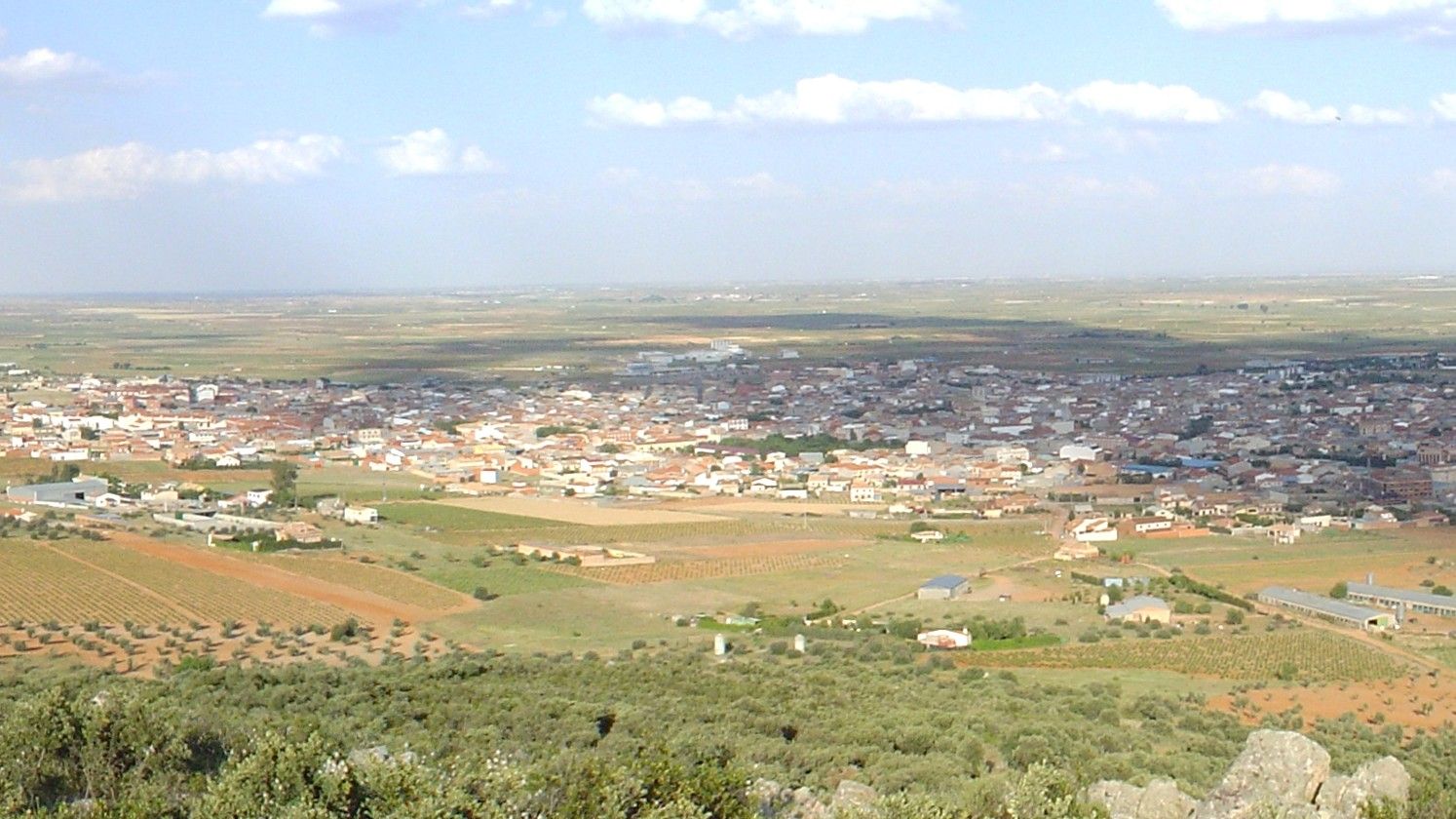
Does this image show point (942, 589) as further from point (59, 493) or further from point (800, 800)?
point (59, 493)

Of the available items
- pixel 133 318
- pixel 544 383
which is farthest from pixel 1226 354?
pixel 133 318

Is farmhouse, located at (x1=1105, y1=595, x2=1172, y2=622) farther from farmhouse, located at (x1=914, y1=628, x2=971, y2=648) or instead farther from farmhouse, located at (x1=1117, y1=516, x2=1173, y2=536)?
farmhouse, located at (x1=1117, y1=516, x2=1173, y2=536)

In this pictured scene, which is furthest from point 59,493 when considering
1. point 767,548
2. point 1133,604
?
point 1133,604

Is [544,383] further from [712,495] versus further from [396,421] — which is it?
[712,495]

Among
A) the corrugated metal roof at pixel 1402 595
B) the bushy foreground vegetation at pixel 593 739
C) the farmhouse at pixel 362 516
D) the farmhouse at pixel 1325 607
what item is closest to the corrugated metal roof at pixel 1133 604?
the farmhouse at pixel 1325 607

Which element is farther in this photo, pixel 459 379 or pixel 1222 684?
pixel 459 379

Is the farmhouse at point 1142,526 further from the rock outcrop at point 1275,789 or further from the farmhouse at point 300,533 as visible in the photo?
the rock outcrop at point 1275,789
